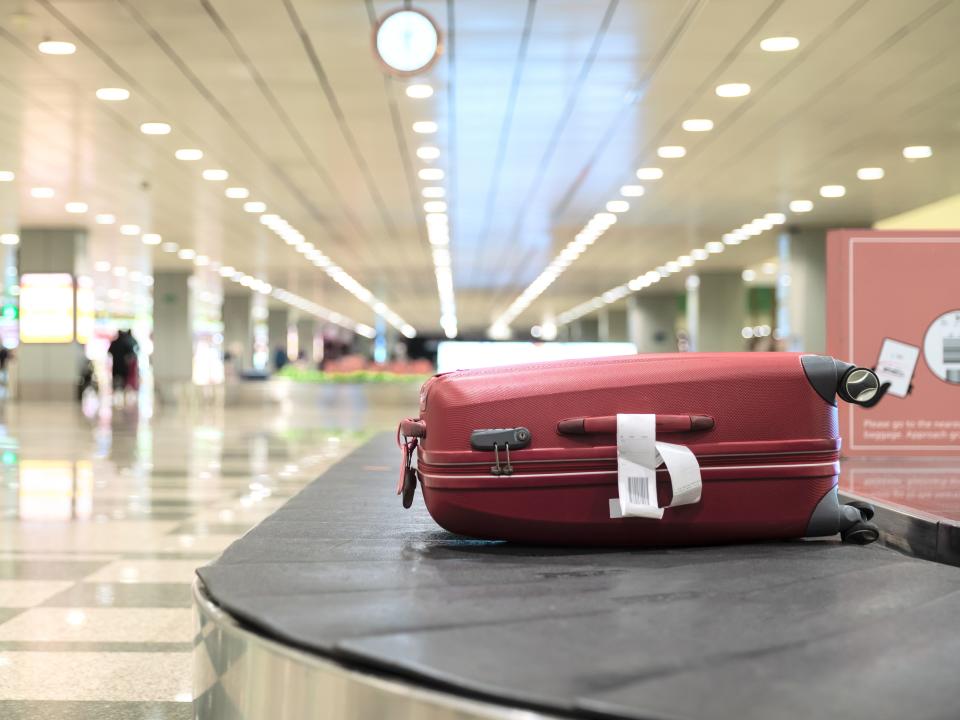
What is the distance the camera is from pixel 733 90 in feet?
36.5

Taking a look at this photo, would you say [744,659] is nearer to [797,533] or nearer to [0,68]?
[797,533]

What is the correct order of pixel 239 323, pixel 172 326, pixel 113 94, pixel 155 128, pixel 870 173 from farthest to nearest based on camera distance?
pixel 239 323
pixel 172 326
pixel 870 173
pixel 155 128
pixel 113 94

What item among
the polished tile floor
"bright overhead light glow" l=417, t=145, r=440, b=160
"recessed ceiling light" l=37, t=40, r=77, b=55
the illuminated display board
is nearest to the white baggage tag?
the polished tile floor

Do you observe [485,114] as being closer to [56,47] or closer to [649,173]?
[649,173]

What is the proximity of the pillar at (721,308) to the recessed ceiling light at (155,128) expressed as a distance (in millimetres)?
21658

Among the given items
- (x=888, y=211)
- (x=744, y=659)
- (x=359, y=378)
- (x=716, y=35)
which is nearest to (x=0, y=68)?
(x=716, y=35)

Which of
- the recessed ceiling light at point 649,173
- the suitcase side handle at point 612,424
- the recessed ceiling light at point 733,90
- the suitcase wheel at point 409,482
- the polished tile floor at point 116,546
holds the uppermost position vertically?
the recessed ceiling light at point 649,173

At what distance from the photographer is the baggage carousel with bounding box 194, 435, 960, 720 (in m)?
1.03

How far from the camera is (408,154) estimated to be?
14594 mm

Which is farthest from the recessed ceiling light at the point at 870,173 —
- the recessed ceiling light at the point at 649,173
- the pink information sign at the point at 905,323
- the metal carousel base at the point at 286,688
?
the metal carousel base at the point at 286,688

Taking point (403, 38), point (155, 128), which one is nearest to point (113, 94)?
point (155, 128)

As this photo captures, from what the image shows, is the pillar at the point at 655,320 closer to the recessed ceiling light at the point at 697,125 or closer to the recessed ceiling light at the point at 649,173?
the recessed ceiling light at the point at 649,173

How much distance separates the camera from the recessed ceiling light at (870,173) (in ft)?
52.0

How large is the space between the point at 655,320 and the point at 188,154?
2997 centimetres
